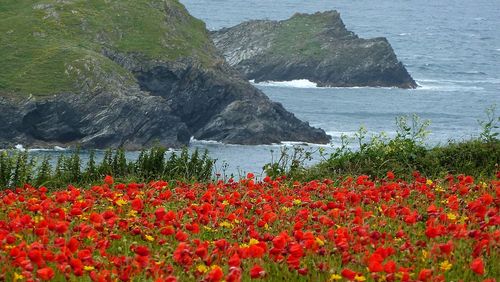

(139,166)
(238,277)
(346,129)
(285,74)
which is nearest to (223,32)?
(285,74)

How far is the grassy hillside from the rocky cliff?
13 centimetres

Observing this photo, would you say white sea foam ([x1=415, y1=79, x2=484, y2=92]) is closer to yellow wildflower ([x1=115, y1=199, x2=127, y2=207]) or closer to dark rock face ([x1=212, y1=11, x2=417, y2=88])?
dark rock face ([x1=212, y1=11, x2=417, y2=88])

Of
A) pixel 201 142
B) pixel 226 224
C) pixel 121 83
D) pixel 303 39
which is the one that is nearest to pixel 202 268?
pixel 226 224

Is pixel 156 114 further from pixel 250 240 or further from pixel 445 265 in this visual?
pixel 445 265

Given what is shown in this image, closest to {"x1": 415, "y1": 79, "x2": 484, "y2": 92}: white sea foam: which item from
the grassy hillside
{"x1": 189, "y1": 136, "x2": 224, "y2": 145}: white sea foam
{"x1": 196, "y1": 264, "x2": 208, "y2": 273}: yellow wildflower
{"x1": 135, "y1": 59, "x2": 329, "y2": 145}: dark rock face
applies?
the grassy hillside

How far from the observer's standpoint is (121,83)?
11306 centimetres

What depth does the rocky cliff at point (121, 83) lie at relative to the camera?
338 ft

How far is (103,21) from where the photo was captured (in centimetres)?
13650

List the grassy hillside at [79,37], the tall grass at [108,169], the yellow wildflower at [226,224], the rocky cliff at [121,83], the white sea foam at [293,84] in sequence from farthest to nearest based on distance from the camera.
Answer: the white sea foam at [293,84] → the grassy hillside at [79,37] → the rocky cliff at [121,83] → the tall grass at [108,169] → the yellow wildflower at [226,224]

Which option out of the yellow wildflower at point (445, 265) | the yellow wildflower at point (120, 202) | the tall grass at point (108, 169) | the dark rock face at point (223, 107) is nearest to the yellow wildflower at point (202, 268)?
the yellow wildflower at point (445, 265)

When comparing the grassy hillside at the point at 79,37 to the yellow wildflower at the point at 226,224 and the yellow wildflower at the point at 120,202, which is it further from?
the yellow wildflower at the point at 226,224

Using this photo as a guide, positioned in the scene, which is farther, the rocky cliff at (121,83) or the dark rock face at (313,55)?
the dark rock face at (313,55)

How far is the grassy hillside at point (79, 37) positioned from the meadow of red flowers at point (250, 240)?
330 feet

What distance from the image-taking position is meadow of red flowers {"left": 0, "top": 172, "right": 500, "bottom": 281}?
6785 millimetres
